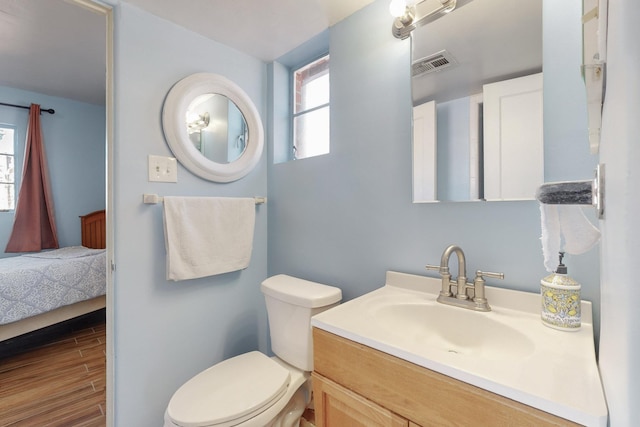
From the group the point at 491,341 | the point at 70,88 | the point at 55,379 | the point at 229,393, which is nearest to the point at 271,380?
the point at 229,393

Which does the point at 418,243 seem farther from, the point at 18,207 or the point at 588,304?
the point at 18,207

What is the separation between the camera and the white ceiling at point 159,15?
1291 mm

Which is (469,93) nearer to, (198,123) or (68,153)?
(198,123)

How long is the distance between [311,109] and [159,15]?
34.8 inches

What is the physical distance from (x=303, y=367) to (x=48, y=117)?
3993 mm

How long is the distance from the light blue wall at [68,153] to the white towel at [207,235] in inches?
118

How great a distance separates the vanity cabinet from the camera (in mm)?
545

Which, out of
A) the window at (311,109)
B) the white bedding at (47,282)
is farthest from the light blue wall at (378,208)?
the white bedding at (47,282)

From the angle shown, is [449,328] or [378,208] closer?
[449,328]

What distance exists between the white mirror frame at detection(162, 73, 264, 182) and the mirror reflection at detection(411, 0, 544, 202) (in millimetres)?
964

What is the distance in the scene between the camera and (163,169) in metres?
1.37

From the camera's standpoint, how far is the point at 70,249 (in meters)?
3.03

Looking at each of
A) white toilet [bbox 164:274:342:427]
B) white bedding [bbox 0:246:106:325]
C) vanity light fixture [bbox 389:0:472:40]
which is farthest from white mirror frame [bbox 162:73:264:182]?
white bedding [bbox 0:246:106:325]

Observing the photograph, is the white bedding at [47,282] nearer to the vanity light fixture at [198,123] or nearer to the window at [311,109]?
the vanity light fixture at [198,123]
